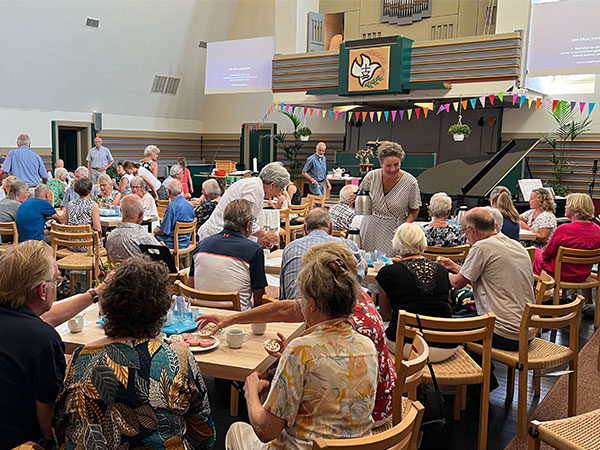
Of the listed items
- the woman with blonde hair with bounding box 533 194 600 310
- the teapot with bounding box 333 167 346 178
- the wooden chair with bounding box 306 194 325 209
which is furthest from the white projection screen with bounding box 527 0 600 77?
the woman with blonde hair with bounding box 533 194 600 310

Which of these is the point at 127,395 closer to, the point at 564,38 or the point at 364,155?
the point at 564,38

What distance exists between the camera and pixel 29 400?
1835 millimetres

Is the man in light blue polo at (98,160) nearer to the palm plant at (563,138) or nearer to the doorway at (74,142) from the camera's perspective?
the doorway at (74,142)

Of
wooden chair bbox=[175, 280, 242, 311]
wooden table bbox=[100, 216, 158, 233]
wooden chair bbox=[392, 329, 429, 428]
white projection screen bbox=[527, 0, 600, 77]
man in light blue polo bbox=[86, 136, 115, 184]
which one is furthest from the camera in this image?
man in light blue polo bbox=[86, 136, 115, 184]

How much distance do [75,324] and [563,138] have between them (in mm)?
11717

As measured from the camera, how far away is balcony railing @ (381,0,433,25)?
13.4 meters

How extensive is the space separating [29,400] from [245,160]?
593 inches

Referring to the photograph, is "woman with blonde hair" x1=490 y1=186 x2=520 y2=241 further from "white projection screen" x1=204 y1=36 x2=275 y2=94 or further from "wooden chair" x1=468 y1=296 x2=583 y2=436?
"white projection screen" x1=204 y1=36 x2=275 y2=94

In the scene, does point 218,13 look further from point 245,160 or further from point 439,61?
point 439,61

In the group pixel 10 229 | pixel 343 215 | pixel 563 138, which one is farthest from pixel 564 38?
pixel 10 229

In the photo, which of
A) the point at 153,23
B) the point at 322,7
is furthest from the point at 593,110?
the point at 153,23

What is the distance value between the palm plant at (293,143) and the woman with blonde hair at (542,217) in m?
9.22

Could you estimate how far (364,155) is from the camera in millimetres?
13406

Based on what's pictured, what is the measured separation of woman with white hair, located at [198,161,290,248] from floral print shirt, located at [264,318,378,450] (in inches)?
109
